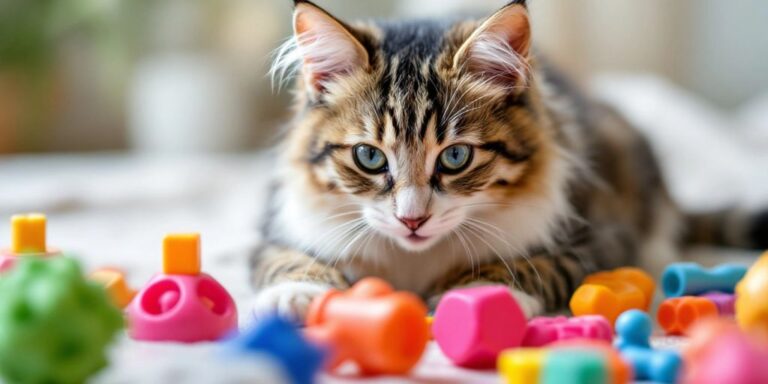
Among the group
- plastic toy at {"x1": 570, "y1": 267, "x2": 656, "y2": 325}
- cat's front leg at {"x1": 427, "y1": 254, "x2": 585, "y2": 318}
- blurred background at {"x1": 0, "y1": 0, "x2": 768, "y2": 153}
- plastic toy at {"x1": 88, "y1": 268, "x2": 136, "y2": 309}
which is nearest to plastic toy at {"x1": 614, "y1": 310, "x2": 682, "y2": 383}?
plastic toy at {"x1": 570, "y1": 267, "x2": 656, "y2": 325}

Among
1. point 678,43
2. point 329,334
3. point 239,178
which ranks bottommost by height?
point 239,178

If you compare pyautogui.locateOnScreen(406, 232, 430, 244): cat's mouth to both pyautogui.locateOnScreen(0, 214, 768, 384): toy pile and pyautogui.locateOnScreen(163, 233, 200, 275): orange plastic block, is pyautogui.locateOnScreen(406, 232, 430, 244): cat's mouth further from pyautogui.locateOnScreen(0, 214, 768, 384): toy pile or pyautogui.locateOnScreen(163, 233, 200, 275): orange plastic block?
pyautogui.locateOnScreen(163, 233, 200, 275): orange plastic block

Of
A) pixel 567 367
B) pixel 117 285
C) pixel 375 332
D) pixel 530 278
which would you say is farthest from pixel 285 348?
pixel 530 278

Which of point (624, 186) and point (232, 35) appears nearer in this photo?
point (624, 186)

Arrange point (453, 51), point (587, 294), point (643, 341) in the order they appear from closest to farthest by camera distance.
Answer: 1. point (643, 341)
2. point (587, 294)
3. point (453, 51)

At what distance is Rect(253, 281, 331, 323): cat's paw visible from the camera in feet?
4.72

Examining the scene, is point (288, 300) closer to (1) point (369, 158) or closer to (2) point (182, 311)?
(2) point (182, 311)

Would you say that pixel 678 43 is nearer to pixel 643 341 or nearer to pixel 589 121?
pixel 589 121

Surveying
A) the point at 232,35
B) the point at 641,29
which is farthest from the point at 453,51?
the point at 232,35

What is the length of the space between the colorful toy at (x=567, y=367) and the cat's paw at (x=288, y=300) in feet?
1.61

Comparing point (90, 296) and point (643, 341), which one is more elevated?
point (90, 296)

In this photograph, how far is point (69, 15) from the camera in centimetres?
509

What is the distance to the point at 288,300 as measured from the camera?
1461mm

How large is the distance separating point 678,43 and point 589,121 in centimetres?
A: 245
